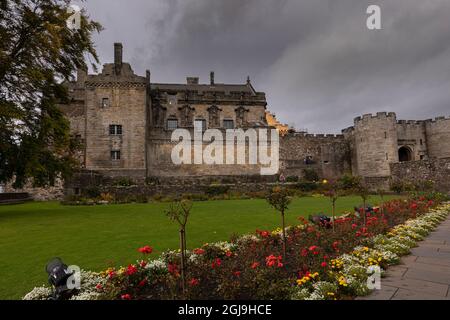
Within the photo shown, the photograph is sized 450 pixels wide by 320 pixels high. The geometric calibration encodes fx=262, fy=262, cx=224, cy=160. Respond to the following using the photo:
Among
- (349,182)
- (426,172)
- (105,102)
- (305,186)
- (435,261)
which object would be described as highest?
(105,102)

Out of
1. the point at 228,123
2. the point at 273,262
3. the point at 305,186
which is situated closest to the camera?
the point at 273,262

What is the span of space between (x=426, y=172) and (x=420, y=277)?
74.6 ft

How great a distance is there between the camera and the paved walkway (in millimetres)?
3791

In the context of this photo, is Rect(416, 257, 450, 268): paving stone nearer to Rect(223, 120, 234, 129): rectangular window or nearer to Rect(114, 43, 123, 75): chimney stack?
Rect(223, 120, 234, 129): rectangular window

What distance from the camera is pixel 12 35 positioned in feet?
45.5

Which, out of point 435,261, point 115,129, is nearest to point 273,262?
point 435,261

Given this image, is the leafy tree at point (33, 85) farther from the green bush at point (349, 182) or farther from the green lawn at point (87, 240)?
the green bush at point (349, 182)

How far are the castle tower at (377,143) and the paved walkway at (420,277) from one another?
29.3 m

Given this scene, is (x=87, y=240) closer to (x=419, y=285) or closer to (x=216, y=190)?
(x=419, y=285)

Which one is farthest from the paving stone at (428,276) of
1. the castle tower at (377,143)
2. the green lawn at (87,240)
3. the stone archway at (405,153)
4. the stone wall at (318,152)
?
the stone archway at (405,153)

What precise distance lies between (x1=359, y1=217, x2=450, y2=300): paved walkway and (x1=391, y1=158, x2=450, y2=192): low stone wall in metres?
19.1

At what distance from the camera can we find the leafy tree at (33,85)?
1354cm

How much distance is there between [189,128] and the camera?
102 feet
